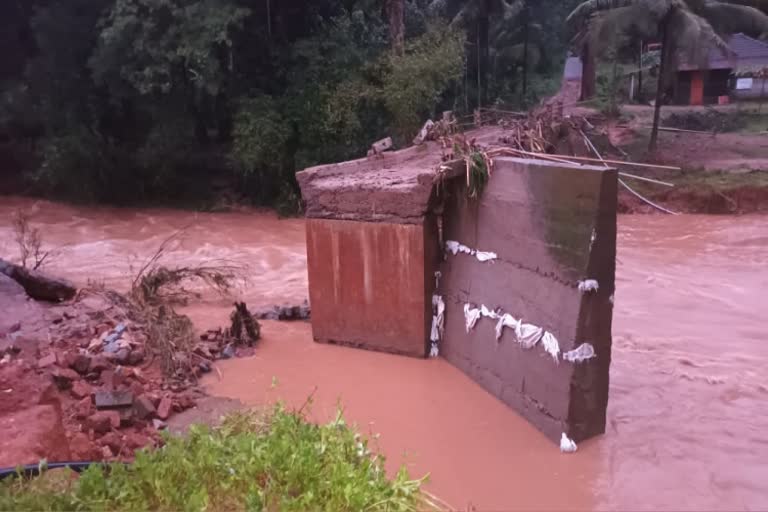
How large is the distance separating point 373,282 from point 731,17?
63.6 feet

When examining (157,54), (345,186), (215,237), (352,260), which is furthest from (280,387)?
(157,54)

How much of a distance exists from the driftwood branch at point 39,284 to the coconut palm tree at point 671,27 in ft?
55.7

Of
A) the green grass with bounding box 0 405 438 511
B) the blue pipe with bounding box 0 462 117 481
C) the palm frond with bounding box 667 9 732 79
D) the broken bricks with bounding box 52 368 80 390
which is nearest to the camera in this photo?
the green grass with bounding box 0 405 438 511

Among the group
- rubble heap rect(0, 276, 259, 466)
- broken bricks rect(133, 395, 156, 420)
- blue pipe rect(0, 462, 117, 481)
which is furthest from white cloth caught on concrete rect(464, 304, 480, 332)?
blue pipe rect(0, 462, 117, 481)

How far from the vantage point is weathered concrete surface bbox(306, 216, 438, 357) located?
715 centimetres

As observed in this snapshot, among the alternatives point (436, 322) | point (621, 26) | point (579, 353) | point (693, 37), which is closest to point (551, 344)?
point (579, 353)

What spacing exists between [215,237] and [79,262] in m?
3.10

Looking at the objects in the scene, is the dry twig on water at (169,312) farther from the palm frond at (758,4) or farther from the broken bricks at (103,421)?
the palm frond at (758,4)

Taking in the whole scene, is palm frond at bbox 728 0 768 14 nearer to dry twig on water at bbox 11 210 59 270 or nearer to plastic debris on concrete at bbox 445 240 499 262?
plastic debris on concrete at bbox 445 240 499 262

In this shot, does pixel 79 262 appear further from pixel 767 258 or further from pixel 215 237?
pixel 767 258

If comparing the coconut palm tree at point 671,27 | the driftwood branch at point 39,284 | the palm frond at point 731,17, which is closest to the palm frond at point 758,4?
the coconut palm tree at point 671,27

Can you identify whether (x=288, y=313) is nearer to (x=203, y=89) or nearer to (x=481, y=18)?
(x=203, y=89)

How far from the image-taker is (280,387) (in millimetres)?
6852

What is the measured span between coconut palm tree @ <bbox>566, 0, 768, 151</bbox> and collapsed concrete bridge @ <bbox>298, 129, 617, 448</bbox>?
14.1 m
